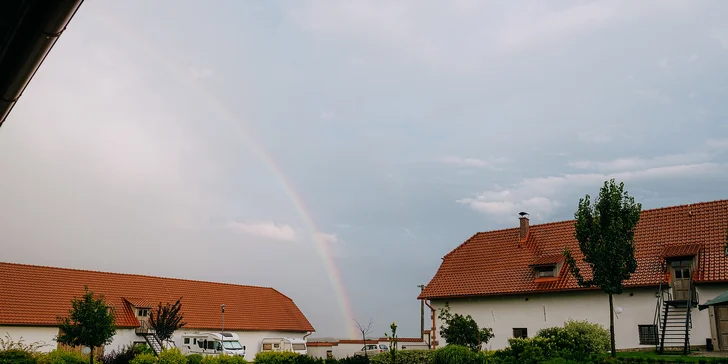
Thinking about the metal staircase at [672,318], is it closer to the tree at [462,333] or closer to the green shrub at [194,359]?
the tree at [462,333]

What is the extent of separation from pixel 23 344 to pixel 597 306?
3035 cm

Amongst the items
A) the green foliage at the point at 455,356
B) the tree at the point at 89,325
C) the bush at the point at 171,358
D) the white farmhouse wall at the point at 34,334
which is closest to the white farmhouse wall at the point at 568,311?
the green foliage at the point at 455,356

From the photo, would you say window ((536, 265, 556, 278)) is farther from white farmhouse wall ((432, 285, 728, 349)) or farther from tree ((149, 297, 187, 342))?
tree ((149, 297, 187, 342))

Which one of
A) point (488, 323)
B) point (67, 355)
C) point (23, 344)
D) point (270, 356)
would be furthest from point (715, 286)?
point (23, 344)

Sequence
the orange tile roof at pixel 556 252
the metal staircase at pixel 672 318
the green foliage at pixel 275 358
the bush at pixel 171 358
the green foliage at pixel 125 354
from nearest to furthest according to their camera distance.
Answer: the green foliage at pixel 275 358
the bush at pixel 171 358
the metal staircase at pixel 672 318
the orange tile roof at pixel 556 252
the green foliage at pixel 125 354

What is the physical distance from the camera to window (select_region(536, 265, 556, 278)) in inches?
1276

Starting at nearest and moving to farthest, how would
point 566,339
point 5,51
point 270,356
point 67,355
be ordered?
1. point 5,51
2. point 566,339
3. point 270,356
4. point 67,355

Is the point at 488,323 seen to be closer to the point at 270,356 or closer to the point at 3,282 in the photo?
the point at 270,356

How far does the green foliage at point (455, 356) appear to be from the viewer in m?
22.2

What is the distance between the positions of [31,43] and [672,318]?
2883 centimetres

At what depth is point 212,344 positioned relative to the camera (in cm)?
3738

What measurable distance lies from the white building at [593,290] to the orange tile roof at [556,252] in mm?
46

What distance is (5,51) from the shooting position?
3.78m

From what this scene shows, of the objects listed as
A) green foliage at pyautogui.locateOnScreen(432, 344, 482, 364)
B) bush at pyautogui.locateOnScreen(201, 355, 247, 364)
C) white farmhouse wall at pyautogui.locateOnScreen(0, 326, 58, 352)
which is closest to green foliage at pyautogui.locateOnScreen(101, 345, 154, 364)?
white farmhouse wall at pyautogui.locateOnScreen(0, 326, 58, 352)
